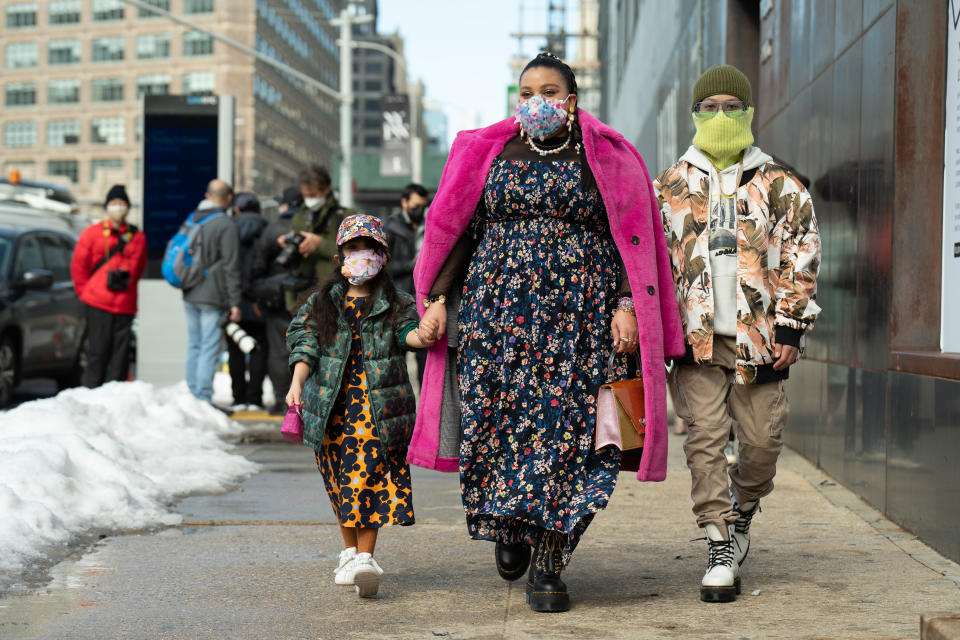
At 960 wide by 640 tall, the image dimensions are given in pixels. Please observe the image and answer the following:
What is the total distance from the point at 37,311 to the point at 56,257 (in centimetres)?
105

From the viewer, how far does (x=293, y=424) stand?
16.4 feet

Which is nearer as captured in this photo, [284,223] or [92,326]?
[284,223]

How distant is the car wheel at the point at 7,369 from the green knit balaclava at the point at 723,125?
32.2 feet

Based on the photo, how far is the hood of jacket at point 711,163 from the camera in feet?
16.1

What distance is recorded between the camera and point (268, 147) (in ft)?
342

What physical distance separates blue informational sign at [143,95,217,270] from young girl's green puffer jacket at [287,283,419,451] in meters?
9.36

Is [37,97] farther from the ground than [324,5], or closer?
closer

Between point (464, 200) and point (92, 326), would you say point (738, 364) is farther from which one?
point (92, 326)

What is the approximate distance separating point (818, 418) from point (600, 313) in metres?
3.84

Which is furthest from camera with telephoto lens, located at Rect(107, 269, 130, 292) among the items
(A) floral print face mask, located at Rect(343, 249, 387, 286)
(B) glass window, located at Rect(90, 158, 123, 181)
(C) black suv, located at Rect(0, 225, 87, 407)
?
(B) glass window, located at Rect(90, 158, 123, 181)

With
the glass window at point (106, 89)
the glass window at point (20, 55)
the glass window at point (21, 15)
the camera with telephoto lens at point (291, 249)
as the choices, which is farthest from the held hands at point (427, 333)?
the glass window at point (21, 15)

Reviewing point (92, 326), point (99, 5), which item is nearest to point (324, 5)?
point (99, 5)

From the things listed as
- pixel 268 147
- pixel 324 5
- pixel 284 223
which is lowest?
pixel 284 223

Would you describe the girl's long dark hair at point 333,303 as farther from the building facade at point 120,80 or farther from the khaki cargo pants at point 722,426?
the building facade at point 120,80
